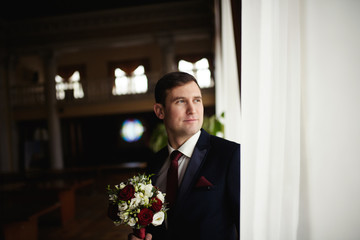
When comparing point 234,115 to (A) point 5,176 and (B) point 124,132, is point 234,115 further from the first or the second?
(B) point 124,132

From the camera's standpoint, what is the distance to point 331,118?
69cm

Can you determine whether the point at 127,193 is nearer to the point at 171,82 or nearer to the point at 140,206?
the point at 140,206

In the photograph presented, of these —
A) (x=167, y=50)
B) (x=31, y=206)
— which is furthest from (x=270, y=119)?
(x=167, y=50)

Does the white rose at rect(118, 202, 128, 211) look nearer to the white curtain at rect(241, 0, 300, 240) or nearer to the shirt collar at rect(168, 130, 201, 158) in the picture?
the shirt collar at rect(168, 130, 201, 158)

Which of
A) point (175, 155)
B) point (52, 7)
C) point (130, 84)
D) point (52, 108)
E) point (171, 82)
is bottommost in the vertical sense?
point (175, 155)

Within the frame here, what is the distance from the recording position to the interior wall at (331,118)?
65cm

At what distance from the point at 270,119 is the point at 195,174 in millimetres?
435

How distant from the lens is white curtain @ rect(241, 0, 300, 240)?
0.79m

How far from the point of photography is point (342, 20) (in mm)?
664

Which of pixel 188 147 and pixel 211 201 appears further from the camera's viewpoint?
pixel 188 147

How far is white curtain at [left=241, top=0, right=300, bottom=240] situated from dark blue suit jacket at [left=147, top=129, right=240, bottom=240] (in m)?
0.09

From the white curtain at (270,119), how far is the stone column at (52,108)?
10.1 m

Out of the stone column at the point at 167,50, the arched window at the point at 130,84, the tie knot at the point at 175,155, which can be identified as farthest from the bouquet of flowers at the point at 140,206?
the arched window at the point at 130,84

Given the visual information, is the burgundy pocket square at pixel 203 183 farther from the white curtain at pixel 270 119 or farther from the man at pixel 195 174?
the white curtain at pixel 270 119
